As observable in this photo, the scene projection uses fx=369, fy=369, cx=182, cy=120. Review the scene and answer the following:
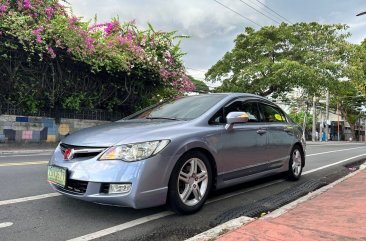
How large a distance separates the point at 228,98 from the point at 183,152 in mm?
1512

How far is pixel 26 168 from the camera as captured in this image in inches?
290

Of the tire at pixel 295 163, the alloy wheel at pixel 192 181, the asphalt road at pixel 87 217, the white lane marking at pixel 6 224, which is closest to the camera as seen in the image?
the asphalt road at pixel 87 217

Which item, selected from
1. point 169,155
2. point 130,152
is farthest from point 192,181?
point 130,152

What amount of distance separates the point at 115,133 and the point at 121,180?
0.63 meters

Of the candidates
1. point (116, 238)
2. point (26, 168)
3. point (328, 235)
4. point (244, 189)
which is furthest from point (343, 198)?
point (26, 168)

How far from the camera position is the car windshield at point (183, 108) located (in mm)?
4947

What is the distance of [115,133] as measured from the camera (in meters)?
4.14

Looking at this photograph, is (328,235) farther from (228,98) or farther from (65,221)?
(65,221)

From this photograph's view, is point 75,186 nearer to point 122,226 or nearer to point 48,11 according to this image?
point 122,226

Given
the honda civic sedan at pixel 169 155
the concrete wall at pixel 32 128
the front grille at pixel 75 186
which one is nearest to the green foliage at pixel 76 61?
the concrete wall at pixel 32 128

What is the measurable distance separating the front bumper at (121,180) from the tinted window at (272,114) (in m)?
2.75

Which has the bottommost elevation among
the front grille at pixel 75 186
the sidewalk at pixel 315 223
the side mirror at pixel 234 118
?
the sidewalk at pixel 315 223

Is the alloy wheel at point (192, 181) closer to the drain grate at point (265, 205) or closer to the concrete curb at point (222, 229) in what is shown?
the drain grate at point (265, 205)

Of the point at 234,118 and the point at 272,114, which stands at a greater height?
Answer: the point at 272,114
